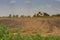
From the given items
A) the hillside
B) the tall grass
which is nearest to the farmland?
the hillside

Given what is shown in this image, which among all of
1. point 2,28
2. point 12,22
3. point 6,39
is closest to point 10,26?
point 12,22

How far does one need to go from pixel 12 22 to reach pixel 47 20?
1075mm

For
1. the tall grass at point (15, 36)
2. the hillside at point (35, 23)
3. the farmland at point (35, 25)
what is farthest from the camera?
the hillside at point (35, 23)

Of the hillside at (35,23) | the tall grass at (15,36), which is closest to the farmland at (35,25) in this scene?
the hillside at (35,23)

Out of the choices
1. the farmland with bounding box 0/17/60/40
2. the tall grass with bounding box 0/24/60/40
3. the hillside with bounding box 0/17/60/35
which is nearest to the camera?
the tall grass with bounding box 0/24/60/40

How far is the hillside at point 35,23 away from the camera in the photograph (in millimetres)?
7418

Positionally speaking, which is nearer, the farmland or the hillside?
the farmland

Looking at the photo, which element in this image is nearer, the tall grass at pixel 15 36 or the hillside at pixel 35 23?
the tall grass at pixel 15 36

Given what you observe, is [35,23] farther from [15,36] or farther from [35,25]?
[15,36]

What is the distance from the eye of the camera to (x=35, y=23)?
24.9ft

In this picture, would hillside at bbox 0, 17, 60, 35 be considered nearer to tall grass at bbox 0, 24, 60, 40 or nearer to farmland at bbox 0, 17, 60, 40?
farmland at bbox 0, 17, 60, 40

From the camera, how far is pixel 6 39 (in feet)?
19.8

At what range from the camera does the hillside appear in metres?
7.42

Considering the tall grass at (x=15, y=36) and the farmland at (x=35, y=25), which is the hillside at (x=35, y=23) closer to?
the farmland at (x=35, y=25)
